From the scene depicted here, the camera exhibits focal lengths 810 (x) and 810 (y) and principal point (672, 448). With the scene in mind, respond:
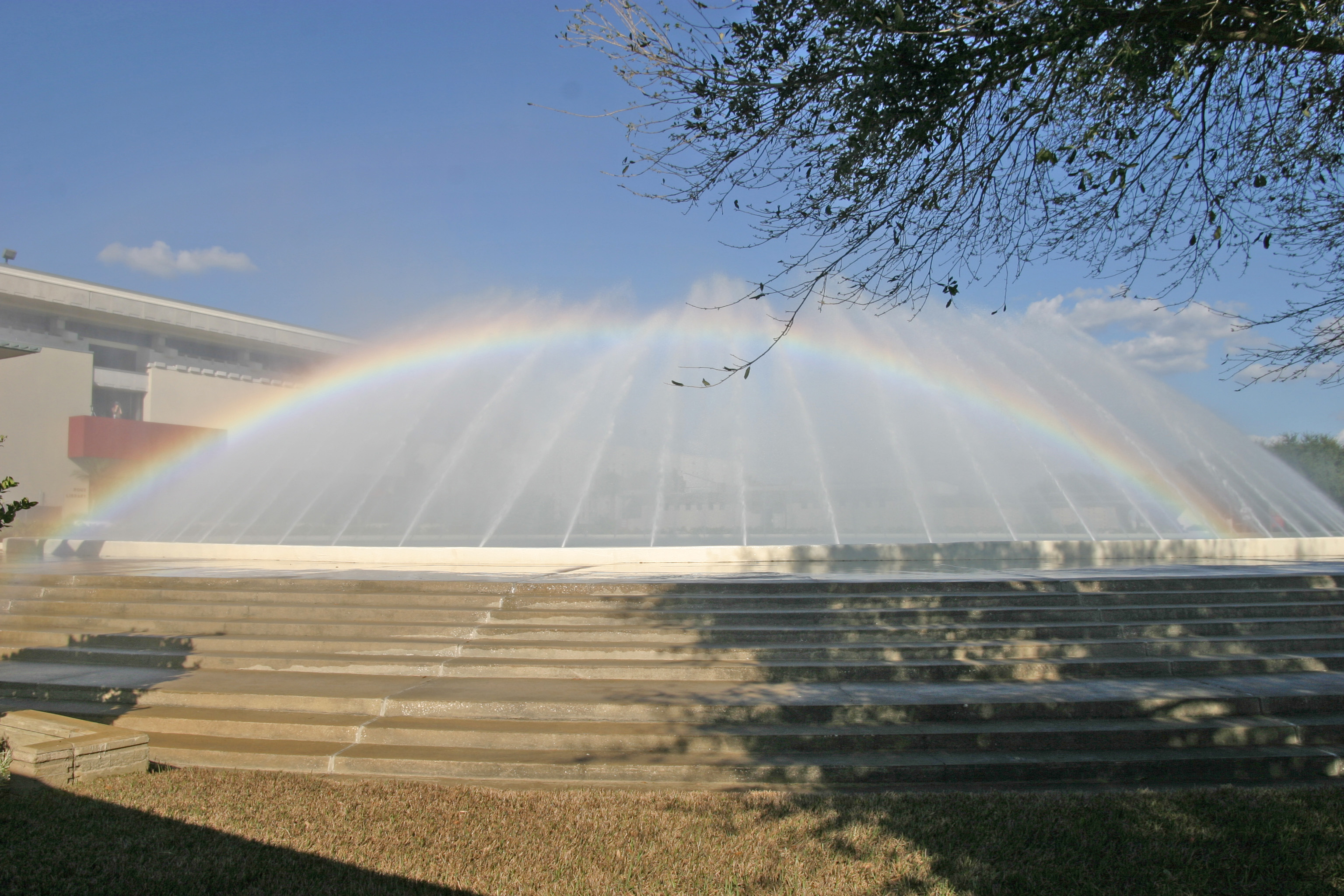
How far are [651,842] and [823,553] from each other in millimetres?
9302

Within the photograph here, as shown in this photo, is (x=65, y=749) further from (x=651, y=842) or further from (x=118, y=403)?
(x=118, y=403)

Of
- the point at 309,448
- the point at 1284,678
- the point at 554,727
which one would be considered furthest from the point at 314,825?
the point at 309,448

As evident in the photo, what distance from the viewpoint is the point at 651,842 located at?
4.02 m

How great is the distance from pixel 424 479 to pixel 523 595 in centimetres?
3584

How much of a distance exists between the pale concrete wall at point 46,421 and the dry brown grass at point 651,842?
34.8 m

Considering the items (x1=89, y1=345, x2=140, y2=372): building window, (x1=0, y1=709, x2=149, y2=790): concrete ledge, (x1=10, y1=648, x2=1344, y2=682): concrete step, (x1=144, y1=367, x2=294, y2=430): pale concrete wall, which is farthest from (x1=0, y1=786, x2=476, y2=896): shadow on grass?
(x1=89, y1=345, x2=140, y2=372): building window

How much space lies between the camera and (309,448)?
40906mm

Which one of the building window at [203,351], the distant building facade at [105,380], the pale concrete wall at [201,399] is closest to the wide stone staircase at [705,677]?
the distant building facade at [105,380]

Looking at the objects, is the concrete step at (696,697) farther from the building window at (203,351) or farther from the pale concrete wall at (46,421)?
the building window at (203,351)

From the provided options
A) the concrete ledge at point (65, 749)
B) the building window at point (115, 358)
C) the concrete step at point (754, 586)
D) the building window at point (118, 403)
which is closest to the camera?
the concrete ledge at point (65, 749)

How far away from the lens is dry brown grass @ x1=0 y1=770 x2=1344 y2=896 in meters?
3.57

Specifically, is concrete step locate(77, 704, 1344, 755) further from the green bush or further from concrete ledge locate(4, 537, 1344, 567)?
the green bush

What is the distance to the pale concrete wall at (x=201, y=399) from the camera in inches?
1565

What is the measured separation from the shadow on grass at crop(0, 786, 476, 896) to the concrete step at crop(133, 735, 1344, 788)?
1099mm
